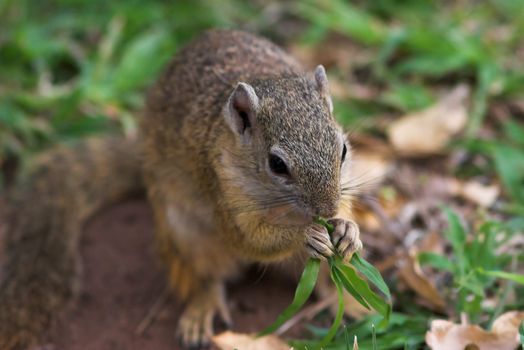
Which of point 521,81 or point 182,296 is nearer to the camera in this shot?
point 182,296

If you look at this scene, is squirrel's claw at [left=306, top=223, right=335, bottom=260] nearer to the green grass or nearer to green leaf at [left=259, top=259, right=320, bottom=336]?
green leaf at [left=259, top=259, right=320, bottom=336]

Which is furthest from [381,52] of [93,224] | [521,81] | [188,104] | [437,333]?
[437,333]

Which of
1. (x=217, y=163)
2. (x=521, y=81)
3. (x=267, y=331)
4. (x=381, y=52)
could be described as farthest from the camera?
(x=381, y=52)

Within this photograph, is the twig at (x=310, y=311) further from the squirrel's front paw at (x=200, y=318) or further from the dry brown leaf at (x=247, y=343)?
the squirrel's front paw at (x=200, y=318)

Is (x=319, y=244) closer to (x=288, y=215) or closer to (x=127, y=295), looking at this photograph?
(x=288, y=215)

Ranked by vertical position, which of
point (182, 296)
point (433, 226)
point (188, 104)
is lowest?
point (182, 296)

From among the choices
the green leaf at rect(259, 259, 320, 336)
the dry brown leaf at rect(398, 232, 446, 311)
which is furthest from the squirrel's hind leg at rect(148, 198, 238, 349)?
the green leaf at rect(259, 259, 320, 336)

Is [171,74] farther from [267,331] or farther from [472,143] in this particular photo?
[472,143]

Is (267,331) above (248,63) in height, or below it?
below
